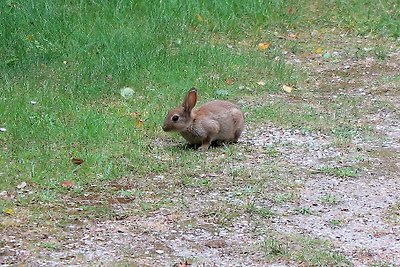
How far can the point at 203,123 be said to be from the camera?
7.79m

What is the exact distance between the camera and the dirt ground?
5414 mm

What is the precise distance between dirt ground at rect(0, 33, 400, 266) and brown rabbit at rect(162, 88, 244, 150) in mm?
160

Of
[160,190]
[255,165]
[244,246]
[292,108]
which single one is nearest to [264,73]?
[292,108]

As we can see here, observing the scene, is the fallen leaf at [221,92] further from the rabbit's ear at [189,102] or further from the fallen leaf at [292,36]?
the fallen leaf at [292,36]

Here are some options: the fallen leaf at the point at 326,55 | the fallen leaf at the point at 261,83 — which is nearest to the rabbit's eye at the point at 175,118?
the fallen leaf at the point at 261,83

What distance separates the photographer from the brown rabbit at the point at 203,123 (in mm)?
7730

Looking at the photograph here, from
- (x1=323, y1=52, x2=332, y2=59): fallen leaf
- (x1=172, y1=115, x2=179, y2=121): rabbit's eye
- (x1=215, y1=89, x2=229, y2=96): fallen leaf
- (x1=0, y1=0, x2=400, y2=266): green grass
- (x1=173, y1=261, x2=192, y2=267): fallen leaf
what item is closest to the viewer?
(x1=173, y1=261, x2=192, y2=267): fallen leaf

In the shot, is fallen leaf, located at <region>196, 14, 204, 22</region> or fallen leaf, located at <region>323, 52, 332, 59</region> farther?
fallen leaf, located at <region>196, 14, 204, 22</region>

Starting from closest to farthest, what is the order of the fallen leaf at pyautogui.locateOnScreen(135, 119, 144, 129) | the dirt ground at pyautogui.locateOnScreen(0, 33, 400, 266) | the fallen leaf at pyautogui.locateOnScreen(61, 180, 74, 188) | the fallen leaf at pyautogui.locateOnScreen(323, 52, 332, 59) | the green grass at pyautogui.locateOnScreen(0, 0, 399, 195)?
the dirt ground at pyautogui.locateOnScreen(0, 33, 400, 266) < the fallen leaf at pyautogui.locateOnScreen(61, 180, 74, 188) < the green grass at pyautogui.locateOnScreen(0, 0, 399, 195) < the fallen leaf at pyautogui.locateOnScreen(135, 119, 144, 129) < the fallen leaf at pyautogui.locateOnScreen(323, 52, 332, 59)

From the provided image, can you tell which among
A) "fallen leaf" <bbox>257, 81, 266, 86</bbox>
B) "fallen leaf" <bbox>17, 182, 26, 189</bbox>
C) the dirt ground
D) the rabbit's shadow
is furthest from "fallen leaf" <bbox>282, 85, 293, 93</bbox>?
"fallen leaf" <bbox>17, 182, 26, 189</bbox>

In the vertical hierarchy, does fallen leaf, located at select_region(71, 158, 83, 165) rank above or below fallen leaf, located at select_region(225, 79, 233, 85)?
above

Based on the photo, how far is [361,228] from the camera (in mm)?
5992

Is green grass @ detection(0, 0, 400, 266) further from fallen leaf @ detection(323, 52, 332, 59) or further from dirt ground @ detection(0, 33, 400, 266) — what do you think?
fallen leaf @ detection(323, 52, 332, 59)

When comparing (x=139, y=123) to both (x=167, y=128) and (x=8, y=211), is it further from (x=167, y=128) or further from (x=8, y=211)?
(x=8, y=211)
